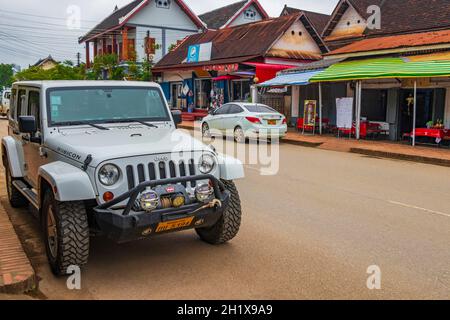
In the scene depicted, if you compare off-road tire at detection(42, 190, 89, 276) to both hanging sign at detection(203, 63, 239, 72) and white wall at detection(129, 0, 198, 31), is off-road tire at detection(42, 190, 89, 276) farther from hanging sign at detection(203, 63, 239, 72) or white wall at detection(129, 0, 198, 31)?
white wall at detection(129, 0, 198, 31)

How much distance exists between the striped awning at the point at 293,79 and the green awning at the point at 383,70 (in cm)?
90

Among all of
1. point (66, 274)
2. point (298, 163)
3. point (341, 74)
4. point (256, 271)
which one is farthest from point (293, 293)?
point (341, 74)

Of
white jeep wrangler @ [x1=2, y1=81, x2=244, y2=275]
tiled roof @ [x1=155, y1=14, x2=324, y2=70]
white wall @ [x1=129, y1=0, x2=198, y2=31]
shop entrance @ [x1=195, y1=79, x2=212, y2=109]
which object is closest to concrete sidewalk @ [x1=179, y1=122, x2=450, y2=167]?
tiled roof @ [x1=155, y1=14, x2=324, y2=70]

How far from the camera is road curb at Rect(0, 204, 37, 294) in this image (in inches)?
170

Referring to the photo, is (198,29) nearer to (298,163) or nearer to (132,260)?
(298,163)

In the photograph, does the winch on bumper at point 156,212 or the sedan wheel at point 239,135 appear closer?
the winch on bumper at point 156,212

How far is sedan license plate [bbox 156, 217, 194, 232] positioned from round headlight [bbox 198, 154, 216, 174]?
57 cm

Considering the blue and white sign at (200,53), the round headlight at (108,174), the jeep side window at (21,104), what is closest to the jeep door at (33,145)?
the jeep side window at (21,104)

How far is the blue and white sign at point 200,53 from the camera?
2989cm

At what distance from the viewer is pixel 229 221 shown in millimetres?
5469

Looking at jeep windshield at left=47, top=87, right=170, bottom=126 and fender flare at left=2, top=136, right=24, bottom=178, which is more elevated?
jeep windshield at left=47, top=87, right=170, bottom=126

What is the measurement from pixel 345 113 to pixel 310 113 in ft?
8.01

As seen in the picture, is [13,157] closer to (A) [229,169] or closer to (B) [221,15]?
(A) [229,169]

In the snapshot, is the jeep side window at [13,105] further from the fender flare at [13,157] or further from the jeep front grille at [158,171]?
the jeep front grille at [158,171]
